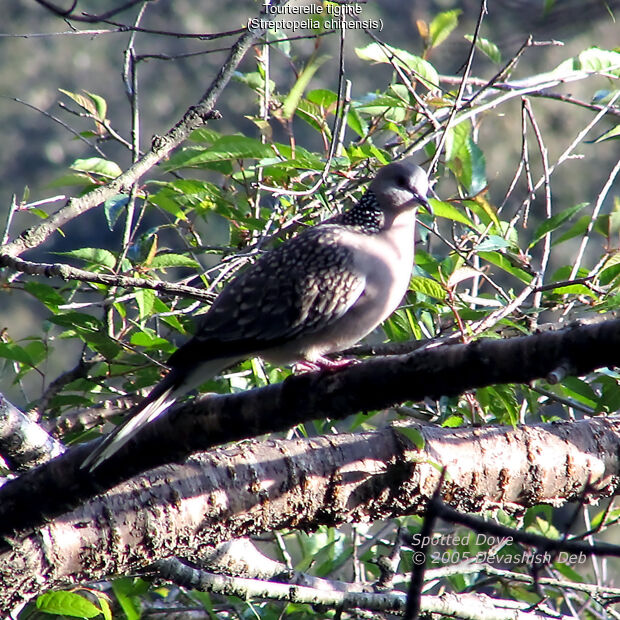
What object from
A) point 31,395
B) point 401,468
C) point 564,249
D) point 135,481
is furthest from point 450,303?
point 31,395

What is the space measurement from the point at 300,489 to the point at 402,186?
1.30 meters

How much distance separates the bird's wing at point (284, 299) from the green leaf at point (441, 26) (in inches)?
50.9

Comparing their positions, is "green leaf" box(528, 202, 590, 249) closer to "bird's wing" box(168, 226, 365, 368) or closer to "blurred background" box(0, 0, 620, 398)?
"bird's wing" box(168, 226, 365, 368)

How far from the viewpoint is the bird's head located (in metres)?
3.28

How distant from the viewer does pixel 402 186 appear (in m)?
3.29

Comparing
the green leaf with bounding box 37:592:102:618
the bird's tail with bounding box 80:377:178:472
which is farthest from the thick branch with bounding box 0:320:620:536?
the green leaf with bounding box 37:592:102:618

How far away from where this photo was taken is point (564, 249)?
12367 millimetres

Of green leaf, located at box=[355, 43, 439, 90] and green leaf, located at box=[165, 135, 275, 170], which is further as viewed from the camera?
green leaf, located at box=[355, 43, 439, 90]

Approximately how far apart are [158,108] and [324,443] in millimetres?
11934

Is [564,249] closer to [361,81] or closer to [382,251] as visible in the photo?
[361,81]

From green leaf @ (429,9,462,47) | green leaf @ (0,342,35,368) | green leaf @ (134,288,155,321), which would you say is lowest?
green leaf @ (0,342,35,368)

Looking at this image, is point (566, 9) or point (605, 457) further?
point (605, 457)

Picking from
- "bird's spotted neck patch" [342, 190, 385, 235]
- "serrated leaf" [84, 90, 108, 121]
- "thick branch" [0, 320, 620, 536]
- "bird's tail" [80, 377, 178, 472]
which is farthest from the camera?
"serrated leaf" [84, 90, 108, 121]

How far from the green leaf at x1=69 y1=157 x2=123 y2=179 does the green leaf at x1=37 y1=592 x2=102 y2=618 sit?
5.26 feet
